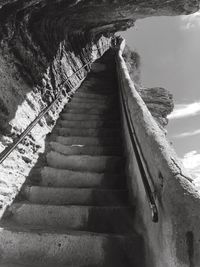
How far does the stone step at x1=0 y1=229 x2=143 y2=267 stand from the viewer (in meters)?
2.97

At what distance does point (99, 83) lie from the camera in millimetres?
10648

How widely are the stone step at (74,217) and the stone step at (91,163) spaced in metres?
1.09

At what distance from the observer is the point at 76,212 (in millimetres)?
3553

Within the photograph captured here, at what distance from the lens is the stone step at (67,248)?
Answer: 297 cm

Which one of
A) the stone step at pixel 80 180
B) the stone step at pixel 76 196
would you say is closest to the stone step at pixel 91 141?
the stone step at pixel 80 180

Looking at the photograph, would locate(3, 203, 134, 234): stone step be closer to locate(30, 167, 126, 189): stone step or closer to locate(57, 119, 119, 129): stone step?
locate(30, 167, 126, 189): stone step

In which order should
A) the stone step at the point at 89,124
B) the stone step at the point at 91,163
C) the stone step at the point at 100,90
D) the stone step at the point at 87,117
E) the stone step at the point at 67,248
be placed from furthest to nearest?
the stone step at the point at 100,90, the stone step at the point at 87,117, the stone step at the point at 89,124, the stone step at the point at 91,163, the stone step at the point at 67,248

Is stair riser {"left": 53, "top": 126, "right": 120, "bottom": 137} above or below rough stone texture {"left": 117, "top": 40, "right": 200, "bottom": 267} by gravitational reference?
above

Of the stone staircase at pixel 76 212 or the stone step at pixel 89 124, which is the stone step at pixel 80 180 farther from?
the stone step at pixel 89 124

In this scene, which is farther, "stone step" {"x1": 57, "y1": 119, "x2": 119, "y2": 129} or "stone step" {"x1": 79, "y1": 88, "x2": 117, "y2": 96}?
"stone step" {"x1": 79, "y1": 88, "x2": 117, "y2": 96}

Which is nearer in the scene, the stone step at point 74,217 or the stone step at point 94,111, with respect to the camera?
the stone step at point 74,217

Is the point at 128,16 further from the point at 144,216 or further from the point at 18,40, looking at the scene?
the point at 144,216

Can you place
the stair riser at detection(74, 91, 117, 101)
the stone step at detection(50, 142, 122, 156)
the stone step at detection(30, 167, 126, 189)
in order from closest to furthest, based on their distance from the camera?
the stone step at detection(30, 167, 126, 189), the stone step at detection(50, 142, 122, 156), the stair riser at detection(74, 91, 117, 101)

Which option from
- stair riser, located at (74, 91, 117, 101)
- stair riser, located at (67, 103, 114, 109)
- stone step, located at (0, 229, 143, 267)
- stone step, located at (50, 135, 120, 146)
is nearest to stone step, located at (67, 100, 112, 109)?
stair riser, located at (67, 103, 114, 109)
